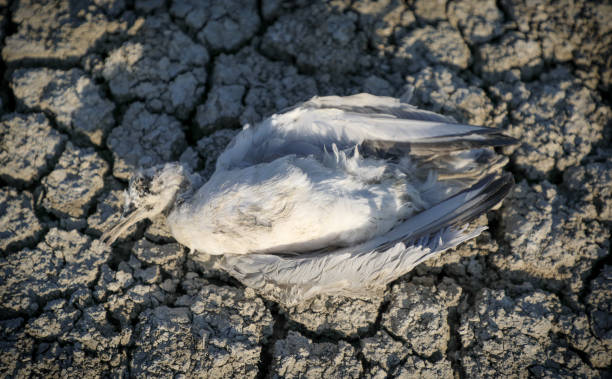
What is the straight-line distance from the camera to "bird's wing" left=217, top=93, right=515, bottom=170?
89.7 inches

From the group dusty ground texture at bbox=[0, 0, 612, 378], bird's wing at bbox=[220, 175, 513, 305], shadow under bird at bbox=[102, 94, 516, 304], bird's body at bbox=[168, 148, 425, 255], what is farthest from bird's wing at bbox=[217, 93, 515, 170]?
dusty ground texture at bbox=[0, 0, 612, 378]

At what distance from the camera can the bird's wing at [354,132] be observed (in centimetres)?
228

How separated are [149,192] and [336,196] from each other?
1243 millimetres

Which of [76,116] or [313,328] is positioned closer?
[313,328]

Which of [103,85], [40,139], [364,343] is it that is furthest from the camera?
[103,85]

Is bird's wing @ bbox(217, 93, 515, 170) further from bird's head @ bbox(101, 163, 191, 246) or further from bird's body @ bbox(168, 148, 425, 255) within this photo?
bird's head @ bbox(101, 163, 191, 246)

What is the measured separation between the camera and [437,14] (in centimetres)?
334

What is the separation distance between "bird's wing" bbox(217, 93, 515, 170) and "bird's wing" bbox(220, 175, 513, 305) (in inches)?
12.5

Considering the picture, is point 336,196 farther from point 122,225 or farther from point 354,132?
point 122,225

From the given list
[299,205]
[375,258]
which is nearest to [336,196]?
[299,205]

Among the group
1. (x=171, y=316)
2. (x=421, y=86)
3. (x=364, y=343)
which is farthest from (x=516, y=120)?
Answer: (x=171, y=316)

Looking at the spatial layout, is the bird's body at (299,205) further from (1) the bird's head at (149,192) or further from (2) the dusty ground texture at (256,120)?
(2) the dusty ground texture at (256,120)

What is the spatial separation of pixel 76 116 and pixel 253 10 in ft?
5.62

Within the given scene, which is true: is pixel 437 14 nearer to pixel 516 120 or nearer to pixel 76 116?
pixel 516 120
